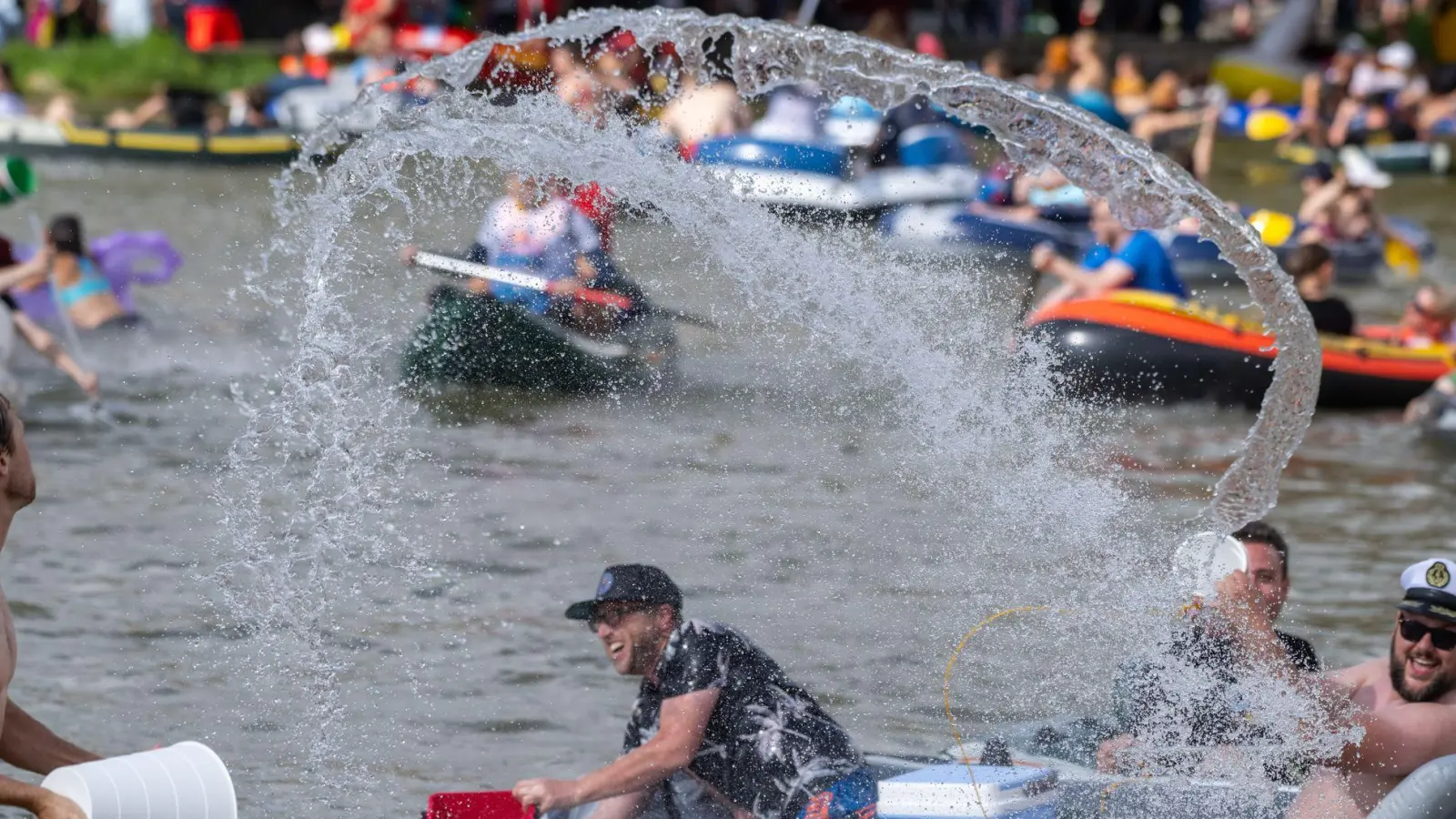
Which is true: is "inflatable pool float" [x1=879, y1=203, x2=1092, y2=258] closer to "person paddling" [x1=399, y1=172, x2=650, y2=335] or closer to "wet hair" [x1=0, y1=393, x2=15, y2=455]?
"person paddling" [x1=399, y1=172, x2=650, y2=335]

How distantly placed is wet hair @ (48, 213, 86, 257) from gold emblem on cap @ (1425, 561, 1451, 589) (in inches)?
379

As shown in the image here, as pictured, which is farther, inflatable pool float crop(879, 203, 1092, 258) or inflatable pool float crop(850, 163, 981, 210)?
inflatable pool float crop(850, 163, 981, 210)

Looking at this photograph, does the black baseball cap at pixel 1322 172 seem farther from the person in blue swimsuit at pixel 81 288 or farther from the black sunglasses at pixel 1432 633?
the black sunglasses at pixel 1432 633

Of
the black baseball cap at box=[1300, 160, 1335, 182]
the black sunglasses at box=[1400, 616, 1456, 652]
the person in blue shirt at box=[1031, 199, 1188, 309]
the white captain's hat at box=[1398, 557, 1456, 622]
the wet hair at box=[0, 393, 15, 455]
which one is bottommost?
the black baseball cap at box=[1300, 160, 1335, 182]

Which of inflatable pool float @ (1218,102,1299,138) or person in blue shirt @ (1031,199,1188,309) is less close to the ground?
person in blue shirt @ (1031,199,1188,309)

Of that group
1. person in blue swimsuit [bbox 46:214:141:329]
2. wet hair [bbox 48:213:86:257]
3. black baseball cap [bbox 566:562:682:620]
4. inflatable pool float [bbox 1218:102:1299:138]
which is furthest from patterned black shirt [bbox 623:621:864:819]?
inflatable pool float [bbox 1218:102:1299:138]

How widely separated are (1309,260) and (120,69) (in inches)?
653

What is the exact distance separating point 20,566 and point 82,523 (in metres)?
0.71

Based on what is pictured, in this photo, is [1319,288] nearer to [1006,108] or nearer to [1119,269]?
[1119,269]

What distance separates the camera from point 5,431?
4199 mm

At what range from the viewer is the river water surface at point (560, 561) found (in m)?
6.90

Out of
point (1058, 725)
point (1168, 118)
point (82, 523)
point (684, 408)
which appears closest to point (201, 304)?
point (82, 523)

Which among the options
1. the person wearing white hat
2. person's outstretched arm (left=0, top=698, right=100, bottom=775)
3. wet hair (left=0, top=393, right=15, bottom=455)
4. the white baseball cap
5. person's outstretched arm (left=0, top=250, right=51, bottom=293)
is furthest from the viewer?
the white baseball cap

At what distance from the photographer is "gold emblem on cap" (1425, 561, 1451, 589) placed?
5.21m
